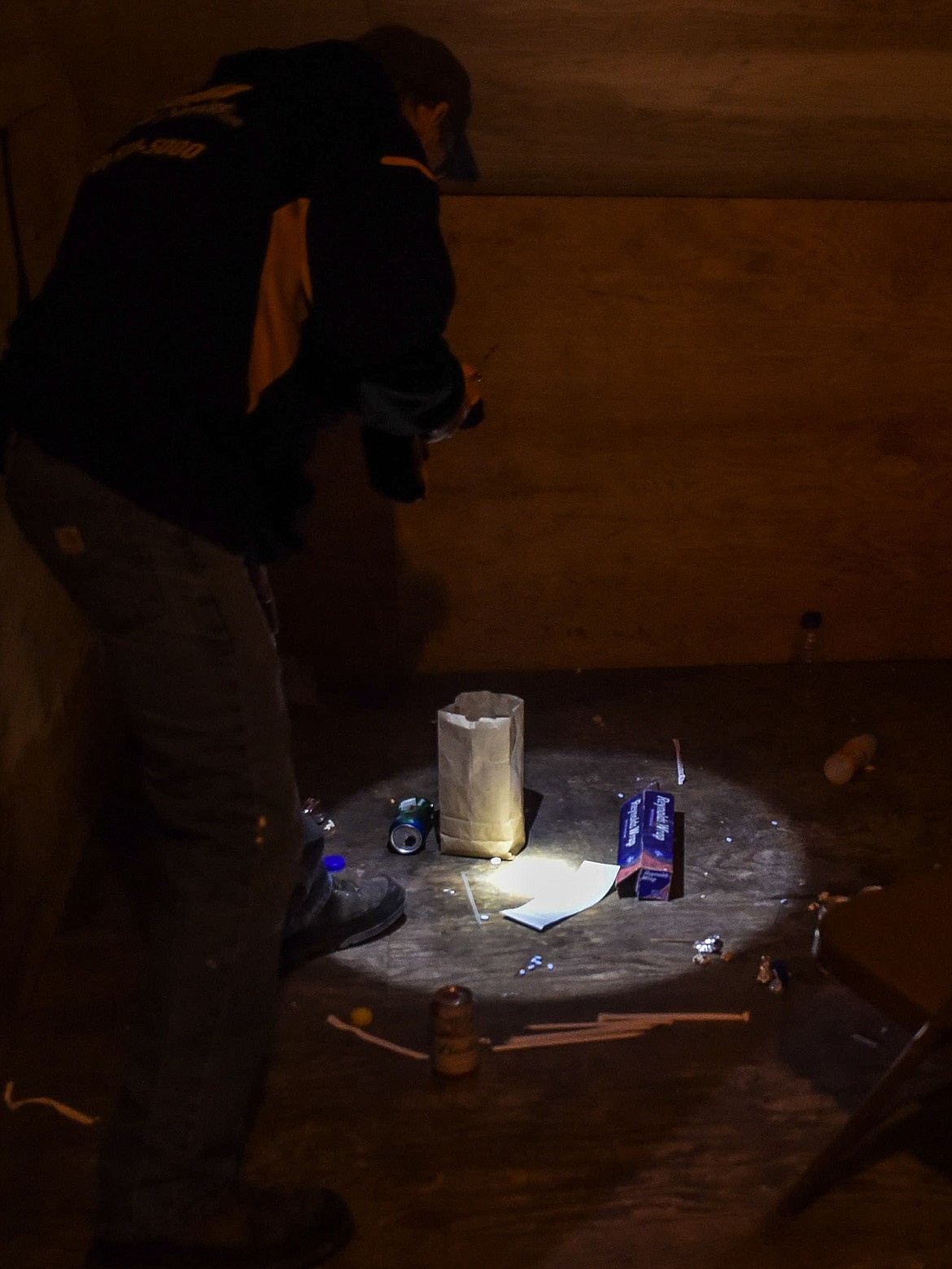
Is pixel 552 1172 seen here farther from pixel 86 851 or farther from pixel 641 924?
pixel 86 851

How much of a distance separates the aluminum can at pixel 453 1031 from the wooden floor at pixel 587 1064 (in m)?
0.04

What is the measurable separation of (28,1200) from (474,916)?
3.18 ft

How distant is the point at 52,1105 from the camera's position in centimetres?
184

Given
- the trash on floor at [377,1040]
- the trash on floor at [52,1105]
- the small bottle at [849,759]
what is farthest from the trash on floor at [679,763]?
the trash on floor at [52,1105]

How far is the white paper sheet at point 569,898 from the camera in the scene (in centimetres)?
231

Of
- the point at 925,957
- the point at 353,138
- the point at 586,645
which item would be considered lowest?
the point at 586,645

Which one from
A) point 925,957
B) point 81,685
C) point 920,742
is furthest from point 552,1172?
point 920,742

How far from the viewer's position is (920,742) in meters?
3.07

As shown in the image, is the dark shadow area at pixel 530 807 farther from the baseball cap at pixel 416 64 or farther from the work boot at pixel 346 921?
the baseball cap at pixel 416 64

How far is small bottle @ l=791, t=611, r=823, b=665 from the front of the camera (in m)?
3.50

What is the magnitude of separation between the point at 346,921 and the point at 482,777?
426mm

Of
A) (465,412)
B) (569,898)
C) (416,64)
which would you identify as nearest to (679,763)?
(569,898)

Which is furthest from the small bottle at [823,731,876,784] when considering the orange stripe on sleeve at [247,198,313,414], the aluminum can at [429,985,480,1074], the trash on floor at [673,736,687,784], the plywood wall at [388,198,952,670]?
the orange stripe on sleeve at [247,198,313,414]

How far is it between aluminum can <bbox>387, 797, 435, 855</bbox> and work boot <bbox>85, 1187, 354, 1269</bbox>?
0.99 meters
